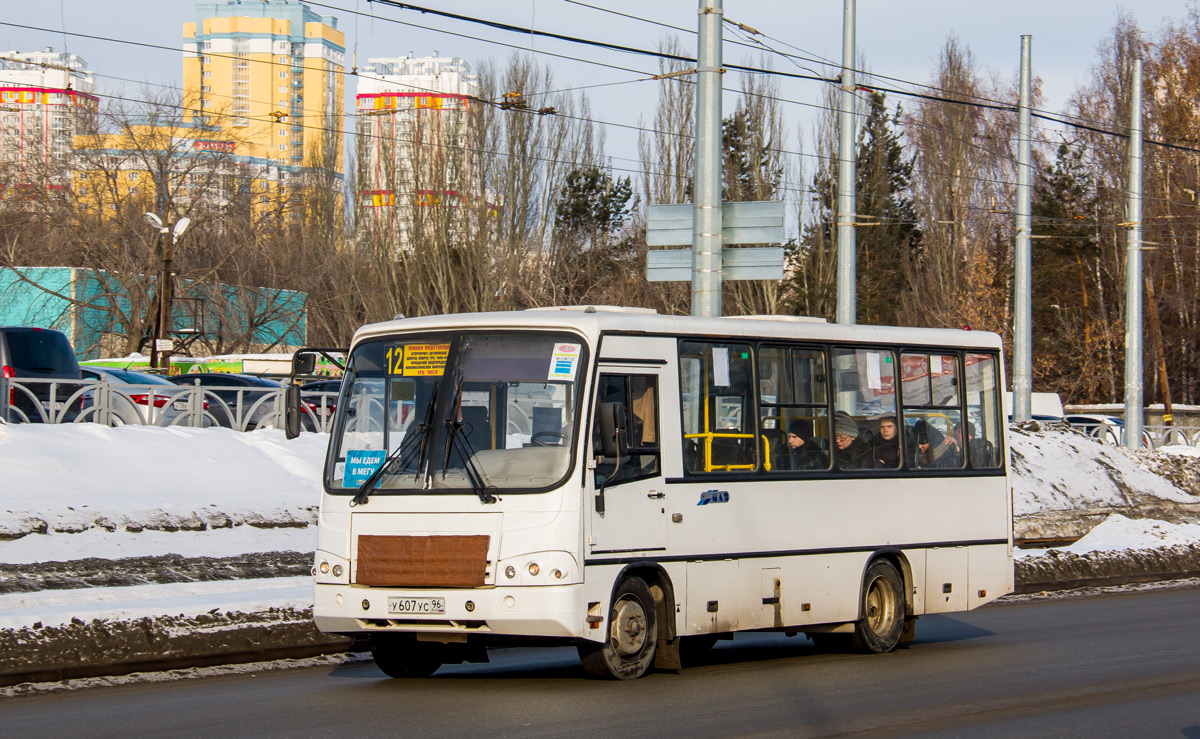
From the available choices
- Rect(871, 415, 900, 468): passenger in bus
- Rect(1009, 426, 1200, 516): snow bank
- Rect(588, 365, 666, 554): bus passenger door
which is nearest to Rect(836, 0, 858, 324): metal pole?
Rect(1009, 426, 1200, 516): snow bank

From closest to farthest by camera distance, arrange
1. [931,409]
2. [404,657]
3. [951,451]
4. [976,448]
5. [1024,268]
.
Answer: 1. [404,657]
2. [931,409]
3. [951,451]
4. [976,448]
5. [1024,268]

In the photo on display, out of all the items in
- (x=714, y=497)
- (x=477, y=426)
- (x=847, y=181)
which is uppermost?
(x=847, y=181)

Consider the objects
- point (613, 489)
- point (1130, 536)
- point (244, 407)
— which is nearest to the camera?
point (613, 489)

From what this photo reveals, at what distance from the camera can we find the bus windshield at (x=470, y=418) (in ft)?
29.2

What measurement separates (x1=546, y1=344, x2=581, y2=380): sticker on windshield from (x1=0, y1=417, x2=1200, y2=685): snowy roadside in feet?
11.0

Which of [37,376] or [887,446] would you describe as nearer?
[887,446]

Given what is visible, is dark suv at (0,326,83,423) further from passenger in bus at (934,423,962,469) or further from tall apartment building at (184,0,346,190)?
tall apartment building at (184,0,346,190)

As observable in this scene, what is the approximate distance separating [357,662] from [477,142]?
4592 cm

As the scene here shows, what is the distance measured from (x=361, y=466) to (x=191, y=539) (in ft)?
25.7

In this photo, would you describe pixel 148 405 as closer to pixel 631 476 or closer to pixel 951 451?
pixel 951 451

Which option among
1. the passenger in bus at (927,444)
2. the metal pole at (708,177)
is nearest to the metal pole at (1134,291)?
the metal pole at (708,177)

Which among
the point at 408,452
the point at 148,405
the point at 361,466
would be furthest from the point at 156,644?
the point at 148,405

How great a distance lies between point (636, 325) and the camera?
31.2 feet

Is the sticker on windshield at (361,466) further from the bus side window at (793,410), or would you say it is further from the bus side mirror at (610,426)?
the bus side window at (793,410)
